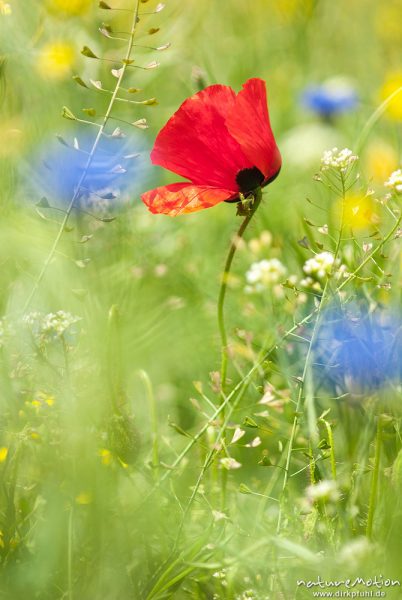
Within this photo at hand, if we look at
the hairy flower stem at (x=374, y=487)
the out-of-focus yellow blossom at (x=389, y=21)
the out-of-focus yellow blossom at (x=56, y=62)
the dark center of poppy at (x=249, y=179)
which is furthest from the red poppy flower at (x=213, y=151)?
the out-of-focus yellow blossom at (x=389, y=21)

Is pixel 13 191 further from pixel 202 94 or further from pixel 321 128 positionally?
pixel 321 128

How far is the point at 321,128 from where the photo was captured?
144cm

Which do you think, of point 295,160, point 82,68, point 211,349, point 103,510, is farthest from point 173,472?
point 82,68

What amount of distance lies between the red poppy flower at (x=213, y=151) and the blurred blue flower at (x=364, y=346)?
0.43 ft

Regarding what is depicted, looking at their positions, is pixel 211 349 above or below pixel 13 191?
below

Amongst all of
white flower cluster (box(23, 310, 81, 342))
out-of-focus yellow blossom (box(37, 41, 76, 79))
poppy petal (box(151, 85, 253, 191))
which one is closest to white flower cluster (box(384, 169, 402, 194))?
poppy petal (box(151, 85, 253, 191))

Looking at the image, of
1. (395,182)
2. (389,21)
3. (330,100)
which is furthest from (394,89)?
(395,182)

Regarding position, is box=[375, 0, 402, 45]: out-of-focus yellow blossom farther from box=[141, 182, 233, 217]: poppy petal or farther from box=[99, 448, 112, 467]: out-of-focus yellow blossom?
box=[99, 448, 112, 467]: out-of-focus yellow blossom

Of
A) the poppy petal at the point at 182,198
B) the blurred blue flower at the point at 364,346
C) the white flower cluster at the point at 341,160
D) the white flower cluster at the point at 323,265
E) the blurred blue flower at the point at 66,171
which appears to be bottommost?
the blurred blue flower at the point at 364,346

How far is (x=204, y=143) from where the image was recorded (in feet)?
2.12

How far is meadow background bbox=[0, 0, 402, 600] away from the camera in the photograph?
57 cm

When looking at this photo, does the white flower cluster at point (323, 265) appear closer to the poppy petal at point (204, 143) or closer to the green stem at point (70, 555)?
the poppy petal at point (204, 143)

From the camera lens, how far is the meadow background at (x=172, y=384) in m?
0.57

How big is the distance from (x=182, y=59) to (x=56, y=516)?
40.4 inches
